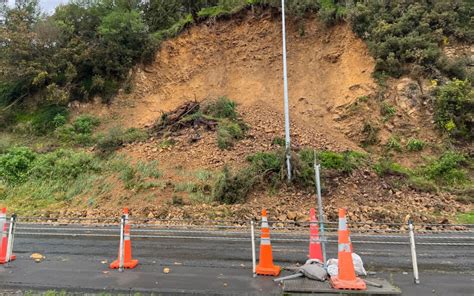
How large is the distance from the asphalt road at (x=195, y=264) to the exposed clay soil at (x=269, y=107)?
3709 mm

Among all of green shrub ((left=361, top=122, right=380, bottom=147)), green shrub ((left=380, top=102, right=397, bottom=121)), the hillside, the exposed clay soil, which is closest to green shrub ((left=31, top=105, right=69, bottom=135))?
the hillside

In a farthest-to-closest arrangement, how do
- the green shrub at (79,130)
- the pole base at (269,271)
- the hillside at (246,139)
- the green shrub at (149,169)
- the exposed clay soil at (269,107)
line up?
the green shrub at (79,130) < the green shrub at (149,169) < the hillside at (246,139) < the exposed clay soil at (269,107) < the pole base at (269,271)

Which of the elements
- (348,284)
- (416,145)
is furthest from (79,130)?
(348,284)

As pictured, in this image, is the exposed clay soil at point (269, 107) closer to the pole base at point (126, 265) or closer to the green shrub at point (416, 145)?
the green shrub at point (416, 145)

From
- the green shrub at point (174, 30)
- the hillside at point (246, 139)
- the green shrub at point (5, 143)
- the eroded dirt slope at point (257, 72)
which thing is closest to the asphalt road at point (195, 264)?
the hillside at point (246, 139)

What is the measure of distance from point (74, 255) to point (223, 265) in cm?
366

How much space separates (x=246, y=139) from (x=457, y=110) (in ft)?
34.1

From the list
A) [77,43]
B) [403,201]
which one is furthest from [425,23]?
[77,43]

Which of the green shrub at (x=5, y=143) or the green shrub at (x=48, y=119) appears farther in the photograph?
the green shrub at (x=48, y=119)

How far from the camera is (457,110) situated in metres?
18.8

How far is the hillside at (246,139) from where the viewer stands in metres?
15.6

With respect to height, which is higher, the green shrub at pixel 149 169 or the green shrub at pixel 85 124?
the green shrub at pixel 85 124

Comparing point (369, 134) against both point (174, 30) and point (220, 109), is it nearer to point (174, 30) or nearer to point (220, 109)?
point (220, 109)

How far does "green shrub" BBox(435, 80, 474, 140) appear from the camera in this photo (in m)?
18.5
